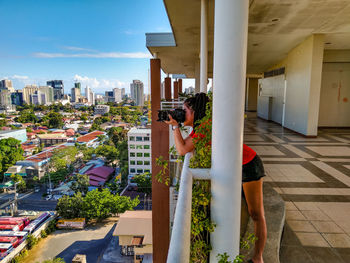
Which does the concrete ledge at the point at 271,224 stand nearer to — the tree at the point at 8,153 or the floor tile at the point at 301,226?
the floor tile at the point at 301,226

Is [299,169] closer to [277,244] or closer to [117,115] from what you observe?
[277,244]

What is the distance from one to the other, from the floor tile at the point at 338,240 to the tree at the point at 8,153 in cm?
4222

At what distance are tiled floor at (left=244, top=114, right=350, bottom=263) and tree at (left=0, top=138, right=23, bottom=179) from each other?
4092 cm

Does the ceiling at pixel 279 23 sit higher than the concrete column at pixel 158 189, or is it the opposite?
the ceiling at pixel 279 23

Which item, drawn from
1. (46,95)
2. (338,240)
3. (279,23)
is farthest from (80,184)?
(46,95)

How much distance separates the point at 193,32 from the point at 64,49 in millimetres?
175175

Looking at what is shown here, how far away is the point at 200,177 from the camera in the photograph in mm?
1127

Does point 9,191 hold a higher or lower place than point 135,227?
lower

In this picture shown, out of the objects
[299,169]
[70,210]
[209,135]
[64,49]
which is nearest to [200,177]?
[209,135]

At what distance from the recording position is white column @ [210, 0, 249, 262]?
1007 millimetres

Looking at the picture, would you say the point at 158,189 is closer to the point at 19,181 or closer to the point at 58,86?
the point at 19,181

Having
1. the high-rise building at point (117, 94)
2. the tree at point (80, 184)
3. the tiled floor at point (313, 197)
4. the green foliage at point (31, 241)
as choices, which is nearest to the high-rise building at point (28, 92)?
the high-rise building at point (117, 94)

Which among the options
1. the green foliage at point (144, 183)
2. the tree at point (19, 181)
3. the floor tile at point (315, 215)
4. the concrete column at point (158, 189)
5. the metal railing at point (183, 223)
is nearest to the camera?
the metal railing at point (183, 223)

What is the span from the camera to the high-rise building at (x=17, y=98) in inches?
4417
